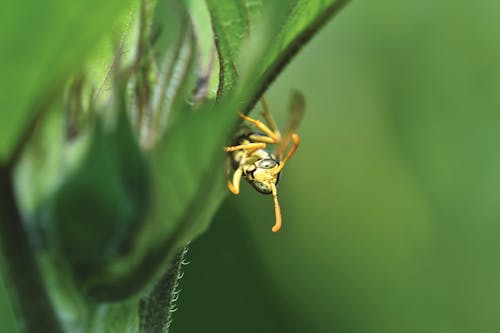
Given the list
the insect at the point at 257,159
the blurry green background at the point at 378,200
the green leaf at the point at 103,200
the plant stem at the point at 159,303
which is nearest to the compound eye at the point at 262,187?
the insect at the point at 257,159

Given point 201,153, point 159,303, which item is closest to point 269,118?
point 159,303

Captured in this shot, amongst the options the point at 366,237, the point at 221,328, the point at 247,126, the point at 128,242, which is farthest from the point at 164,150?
the point at 366,237

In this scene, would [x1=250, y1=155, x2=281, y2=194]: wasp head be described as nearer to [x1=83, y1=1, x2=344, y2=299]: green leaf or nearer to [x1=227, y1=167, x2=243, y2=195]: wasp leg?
[x1=227, y1=167, x2=243, y2=195]: wasp leg

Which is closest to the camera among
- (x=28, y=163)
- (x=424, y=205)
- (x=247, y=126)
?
(x=28, y=163)

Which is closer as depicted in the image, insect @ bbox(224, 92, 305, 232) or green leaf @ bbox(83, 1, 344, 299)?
green leaf @ bbox(83, 1, 344, 299)

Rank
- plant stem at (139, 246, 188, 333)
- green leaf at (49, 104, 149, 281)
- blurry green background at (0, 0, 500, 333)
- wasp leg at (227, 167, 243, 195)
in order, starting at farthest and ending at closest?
blurry green background at (0, 0, 500, 333) < wasp leg at (227, 167, 243, 195) < plant stem at (139, 246, 188, 333) < green leaf at (49, 104, 149, 281)

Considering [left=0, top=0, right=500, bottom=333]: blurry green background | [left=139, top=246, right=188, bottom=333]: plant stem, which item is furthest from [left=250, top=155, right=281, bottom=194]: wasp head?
[left=0, top=0, right=500, bottom=333]: blurry green background

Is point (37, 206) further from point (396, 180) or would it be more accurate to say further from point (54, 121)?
point (396, 180)

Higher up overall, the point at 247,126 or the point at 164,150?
the point at 164,150
